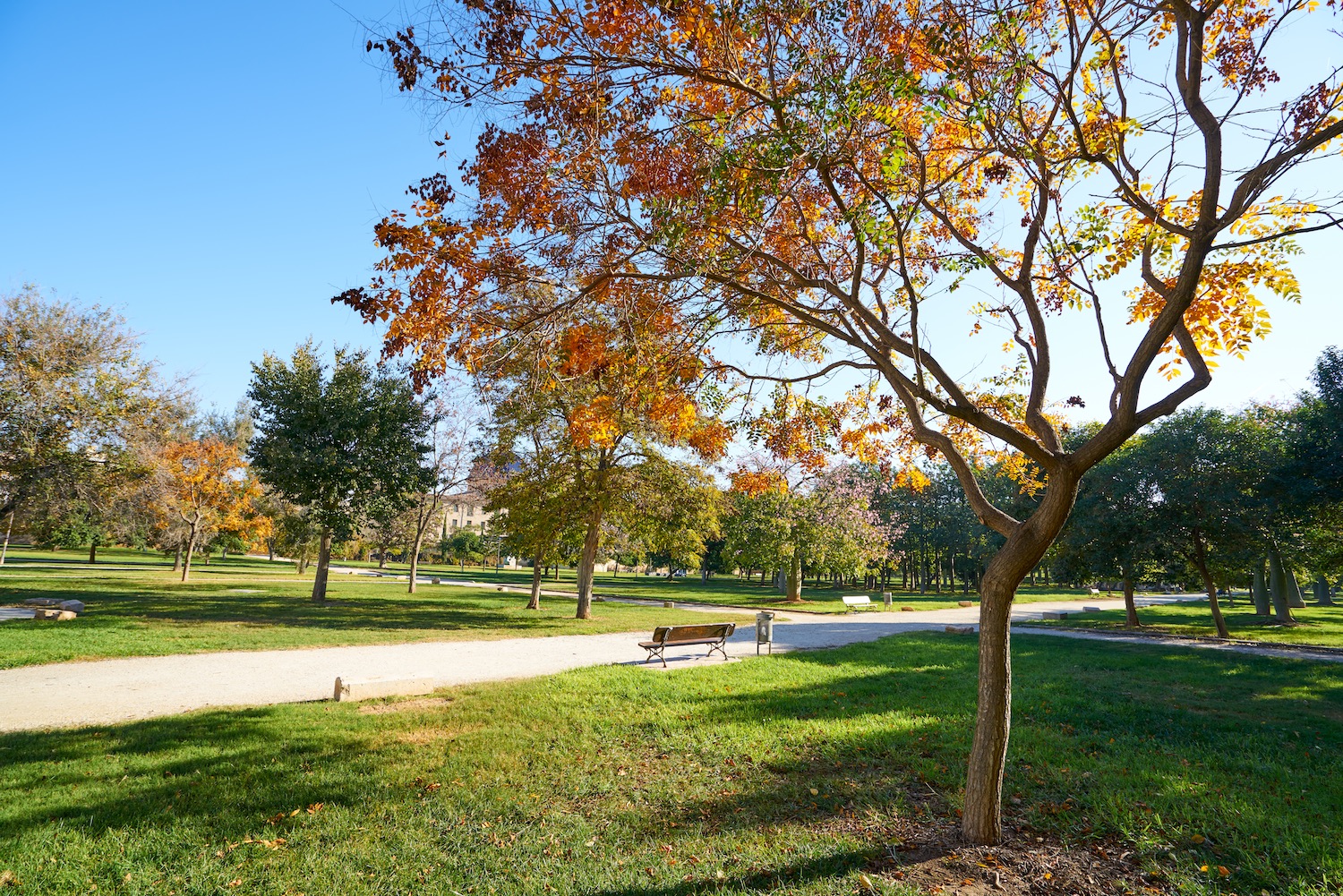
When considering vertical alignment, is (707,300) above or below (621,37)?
below

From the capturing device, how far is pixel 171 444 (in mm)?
27531

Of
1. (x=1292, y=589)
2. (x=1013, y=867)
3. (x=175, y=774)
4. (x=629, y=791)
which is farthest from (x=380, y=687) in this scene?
(x=1292, y=589)

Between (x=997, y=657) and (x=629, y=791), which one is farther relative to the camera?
(x=629, y=791)

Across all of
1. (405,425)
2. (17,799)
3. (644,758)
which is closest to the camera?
(17,799)

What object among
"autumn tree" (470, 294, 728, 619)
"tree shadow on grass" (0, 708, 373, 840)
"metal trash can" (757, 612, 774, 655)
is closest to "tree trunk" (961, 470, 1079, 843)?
"autumn tree" (470, 294, 728, 619)

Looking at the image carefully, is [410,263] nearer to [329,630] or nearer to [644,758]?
[644,758]

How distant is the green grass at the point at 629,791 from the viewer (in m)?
4.01

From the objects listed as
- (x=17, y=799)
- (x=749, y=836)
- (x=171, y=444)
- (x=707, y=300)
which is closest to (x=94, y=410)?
(x=171, y=444)

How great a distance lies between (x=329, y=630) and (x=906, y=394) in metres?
15.0

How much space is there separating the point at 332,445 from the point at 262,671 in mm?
12628

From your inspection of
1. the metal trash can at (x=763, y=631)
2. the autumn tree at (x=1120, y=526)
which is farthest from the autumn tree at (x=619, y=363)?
the autumn tree at (x=1120, y=526)

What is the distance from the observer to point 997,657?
458 centimetres

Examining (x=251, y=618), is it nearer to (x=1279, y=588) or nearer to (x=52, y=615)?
(x=52, y=615)

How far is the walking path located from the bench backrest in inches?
19.3
